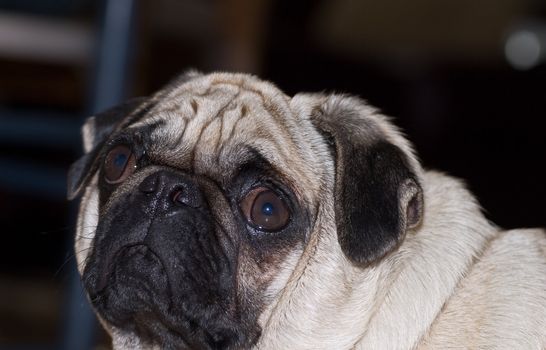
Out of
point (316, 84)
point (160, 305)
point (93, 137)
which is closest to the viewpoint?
point (160, 305)

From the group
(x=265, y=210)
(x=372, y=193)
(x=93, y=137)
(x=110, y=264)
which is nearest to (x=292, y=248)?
(x=265, y=210)

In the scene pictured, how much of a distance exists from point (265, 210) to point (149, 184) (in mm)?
308

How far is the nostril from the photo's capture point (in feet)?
8.60

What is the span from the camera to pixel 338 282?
2.69 metres

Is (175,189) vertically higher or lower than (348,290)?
higher

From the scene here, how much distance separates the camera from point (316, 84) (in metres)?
6.35

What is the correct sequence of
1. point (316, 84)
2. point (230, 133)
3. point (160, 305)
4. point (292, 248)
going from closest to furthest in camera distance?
1. point (160, 305)
2. point (292, 248)
3. point (230, 133)
4. point (316, 84)

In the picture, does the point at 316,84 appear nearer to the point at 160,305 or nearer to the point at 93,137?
the point at 93,137

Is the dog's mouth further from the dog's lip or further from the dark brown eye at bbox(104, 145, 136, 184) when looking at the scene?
the dark brown eye at bbox(104, 145, 136, 184)

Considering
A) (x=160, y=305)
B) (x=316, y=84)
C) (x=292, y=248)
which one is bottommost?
(x=316, y=84)

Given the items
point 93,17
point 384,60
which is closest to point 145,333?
point 93,17

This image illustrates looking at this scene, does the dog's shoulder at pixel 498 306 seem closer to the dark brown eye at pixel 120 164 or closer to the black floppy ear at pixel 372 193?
the black floppy ear at pixel 372 193

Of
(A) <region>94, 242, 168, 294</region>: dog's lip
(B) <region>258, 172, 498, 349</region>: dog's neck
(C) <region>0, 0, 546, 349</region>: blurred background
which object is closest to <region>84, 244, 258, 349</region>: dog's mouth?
(A) <region>94, 242, 168, 294</region>: dog's lip

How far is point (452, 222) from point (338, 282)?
1.19 feet
